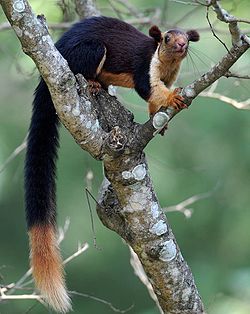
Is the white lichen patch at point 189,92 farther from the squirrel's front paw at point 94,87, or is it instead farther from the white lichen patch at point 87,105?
the squirrel's front paw at point 94,87

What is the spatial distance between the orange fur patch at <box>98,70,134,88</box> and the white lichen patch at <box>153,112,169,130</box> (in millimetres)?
584

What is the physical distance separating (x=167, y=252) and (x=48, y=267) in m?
0.52

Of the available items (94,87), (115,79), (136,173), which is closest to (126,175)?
(136,173)

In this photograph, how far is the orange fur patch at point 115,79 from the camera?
3984 millimetres

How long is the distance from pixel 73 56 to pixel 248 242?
465 cm

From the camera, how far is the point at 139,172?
3.46m

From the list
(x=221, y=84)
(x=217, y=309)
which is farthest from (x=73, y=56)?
(x=221, y=84)

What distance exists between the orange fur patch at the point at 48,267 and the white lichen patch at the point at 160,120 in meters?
0.71

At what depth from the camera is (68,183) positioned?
8.04 m

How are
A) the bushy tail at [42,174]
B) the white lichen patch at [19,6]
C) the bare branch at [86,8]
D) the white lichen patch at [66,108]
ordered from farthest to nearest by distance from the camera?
the bare branch at [86,8], the bushy tail at [42,174], the white lichen patch at [66,108], the white lichen patch at [19,6]

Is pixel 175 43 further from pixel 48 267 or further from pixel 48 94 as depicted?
pixel 48 267

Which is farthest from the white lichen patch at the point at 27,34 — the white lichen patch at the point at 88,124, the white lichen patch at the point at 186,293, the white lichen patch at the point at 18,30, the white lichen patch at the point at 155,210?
the white lichen patch at the point at 186,293

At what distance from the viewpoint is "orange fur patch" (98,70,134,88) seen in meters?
3.98

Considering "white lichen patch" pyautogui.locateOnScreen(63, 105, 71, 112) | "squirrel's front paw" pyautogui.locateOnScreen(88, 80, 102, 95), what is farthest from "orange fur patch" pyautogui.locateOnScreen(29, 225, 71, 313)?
"white lichen patch" pyautogui.locateOnScreen(63, 105, 71, 112)
